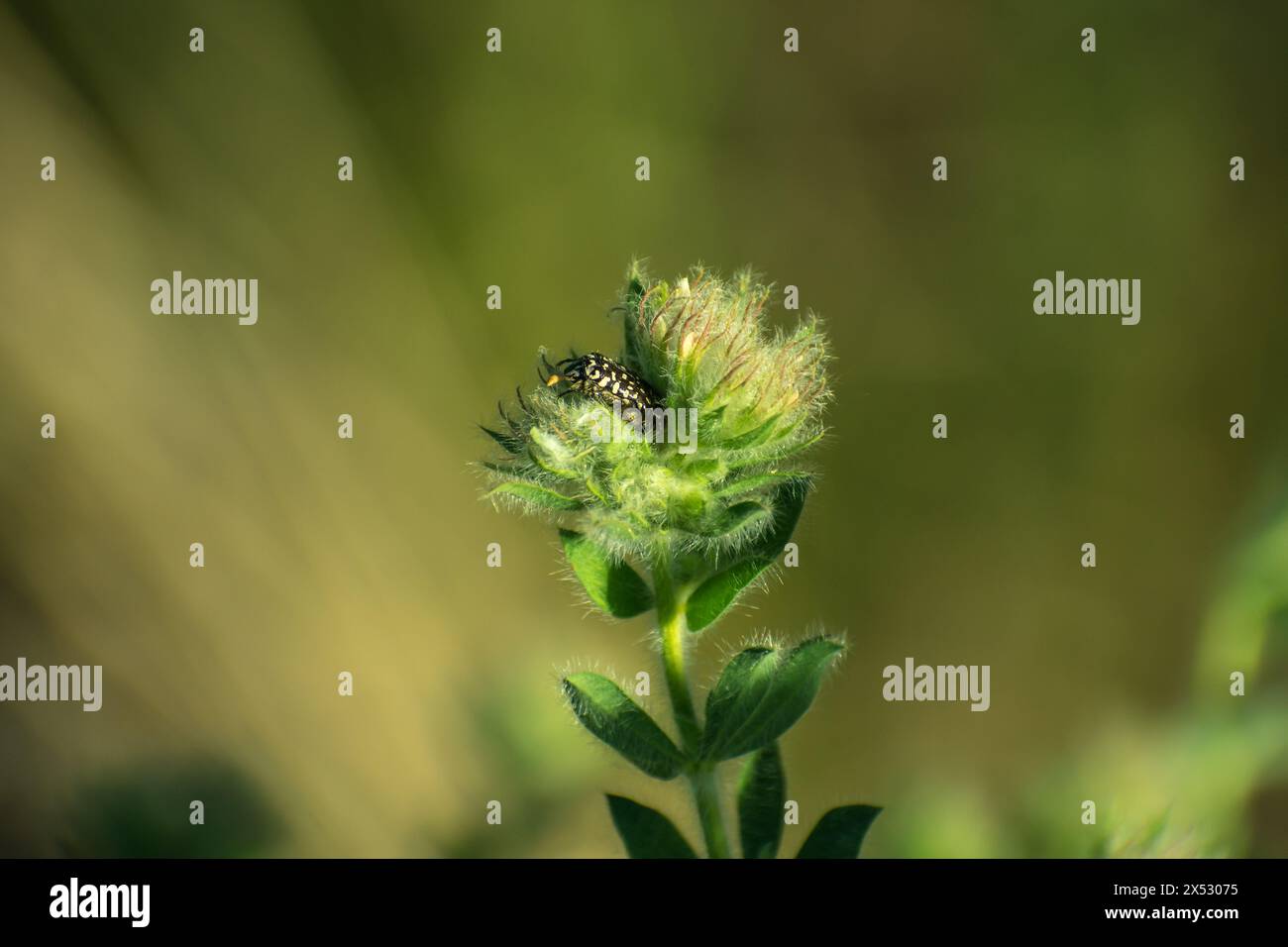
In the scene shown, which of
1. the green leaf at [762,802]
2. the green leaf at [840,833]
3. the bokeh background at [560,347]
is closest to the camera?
the green leaf at [840,833]

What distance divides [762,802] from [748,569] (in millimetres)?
362

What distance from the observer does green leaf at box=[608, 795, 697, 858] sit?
1.55 metres

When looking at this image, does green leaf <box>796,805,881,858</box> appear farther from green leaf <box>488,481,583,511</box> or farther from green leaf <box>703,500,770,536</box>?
green leaf <box>488,481,583,511</box>

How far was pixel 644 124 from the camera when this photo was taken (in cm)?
433

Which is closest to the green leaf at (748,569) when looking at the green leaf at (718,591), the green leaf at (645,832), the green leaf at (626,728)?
the green leaf at (718,591)

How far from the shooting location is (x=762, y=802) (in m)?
1.66

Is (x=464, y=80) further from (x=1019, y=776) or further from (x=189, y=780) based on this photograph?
(x=1019, y=776)

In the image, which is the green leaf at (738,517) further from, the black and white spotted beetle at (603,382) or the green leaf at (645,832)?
the green leaf at (645,832)

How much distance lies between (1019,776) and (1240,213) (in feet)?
7.55

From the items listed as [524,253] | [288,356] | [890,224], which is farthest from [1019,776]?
[288,356]

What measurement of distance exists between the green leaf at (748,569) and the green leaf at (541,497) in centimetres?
23

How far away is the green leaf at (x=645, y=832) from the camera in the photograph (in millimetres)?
1552

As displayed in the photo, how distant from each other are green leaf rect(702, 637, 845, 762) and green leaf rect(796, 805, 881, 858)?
5.6 inches

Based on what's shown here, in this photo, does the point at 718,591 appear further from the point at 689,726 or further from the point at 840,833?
the point at 840,833
